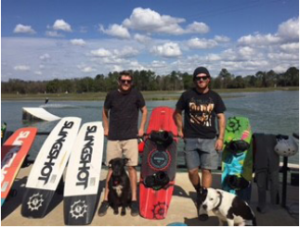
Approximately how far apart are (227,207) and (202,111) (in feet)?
3.87

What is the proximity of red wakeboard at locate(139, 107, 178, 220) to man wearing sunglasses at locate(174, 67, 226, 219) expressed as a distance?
1.71 ft

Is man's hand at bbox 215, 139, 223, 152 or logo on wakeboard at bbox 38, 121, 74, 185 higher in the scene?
man's hand at bbox 215, 139, 223, 152

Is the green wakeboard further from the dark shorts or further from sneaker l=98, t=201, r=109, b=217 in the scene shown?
sneaker l=98, t=201, r=109, b=217

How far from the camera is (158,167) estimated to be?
15.4ft

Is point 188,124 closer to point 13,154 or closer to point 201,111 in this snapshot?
point 201,111

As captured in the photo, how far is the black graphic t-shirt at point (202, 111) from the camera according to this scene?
4.08 meters

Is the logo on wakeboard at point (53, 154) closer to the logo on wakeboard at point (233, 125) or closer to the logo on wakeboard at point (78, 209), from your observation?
the logo on wakeboard at point (78, 209)

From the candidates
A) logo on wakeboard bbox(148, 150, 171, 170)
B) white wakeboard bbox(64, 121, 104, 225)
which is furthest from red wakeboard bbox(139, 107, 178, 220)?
white wakeboard bbox(64, 121, 104, 225)

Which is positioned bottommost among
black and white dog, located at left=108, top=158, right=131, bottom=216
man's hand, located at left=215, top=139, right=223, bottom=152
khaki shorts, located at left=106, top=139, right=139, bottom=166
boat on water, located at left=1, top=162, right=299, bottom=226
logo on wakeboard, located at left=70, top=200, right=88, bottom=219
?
boat on water, located at left=1, top=162, right=299, bottom=226

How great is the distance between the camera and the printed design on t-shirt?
4.07 metres

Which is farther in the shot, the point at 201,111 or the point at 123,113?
the point at 123,113

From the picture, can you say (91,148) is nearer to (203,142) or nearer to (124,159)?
(124,159)

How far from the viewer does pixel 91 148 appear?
16.0 feet

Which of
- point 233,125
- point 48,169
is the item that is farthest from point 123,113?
point 233,125
